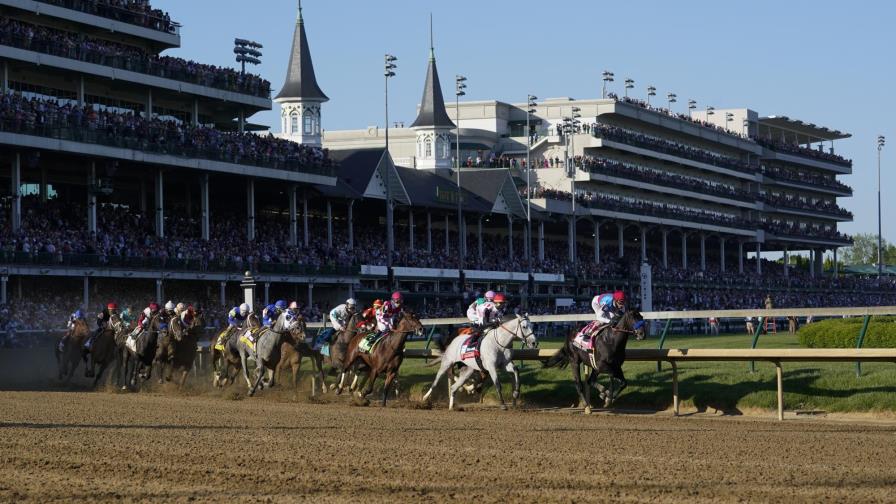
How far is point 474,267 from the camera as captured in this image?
2296 inches

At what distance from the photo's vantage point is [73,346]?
91.1 feet

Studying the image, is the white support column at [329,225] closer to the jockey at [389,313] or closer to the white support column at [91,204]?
the white support column at [91,204]

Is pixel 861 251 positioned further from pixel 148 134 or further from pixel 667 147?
pixel 148 134

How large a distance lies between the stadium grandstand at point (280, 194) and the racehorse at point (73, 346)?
8475 millimetres

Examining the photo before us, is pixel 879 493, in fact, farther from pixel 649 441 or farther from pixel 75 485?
pixel 75 485

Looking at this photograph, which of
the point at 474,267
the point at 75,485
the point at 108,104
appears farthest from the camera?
the point at 474,267

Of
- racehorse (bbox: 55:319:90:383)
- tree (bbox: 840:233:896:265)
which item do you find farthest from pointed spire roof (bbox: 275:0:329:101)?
tree (bbox: 840:233:896:265)

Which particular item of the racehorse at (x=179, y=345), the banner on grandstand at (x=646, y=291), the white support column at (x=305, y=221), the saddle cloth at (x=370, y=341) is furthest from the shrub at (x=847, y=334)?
the white support column at (x=305, y=221)

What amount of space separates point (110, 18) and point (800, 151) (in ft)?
240

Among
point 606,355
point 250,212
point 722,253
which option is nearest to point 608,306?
point 606,355

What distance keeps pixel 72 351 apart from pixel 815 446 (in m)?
18.5

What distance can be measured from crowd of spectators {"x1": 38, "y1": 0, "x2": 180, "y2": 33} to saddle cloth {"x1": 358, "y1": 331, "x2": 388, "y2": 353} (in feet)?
89.4

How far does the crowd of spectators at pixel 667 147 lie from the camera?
81.0 m

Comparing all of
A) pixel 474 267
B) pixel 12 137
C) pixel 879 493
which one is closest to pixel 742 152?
pixel 474 267
